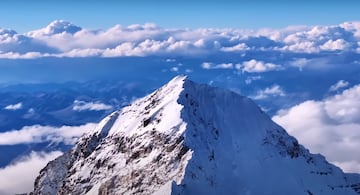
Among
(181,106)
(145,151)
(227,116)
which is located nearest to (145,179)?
(145,151)

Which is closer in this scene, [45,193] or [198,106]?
[198,106]

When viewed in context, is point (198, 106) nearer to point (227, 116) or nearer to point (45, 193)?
point (227, 116)

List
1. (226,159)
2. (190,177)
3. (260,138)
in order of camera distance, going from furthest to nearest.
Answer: (260,138)
(226,159)
(190,177)

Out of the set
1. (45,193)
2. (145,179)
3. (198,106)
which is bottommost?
Answer: (45,193)

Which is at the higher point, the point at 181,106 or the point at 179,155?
the point at 181,106

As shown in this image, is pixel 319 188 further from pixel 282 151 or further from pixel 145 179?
pixel 145 179

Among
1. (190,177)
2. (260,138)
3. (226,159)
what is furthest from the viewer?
(260,138)

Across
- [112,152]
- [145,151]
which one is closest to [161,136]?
[145,151]
